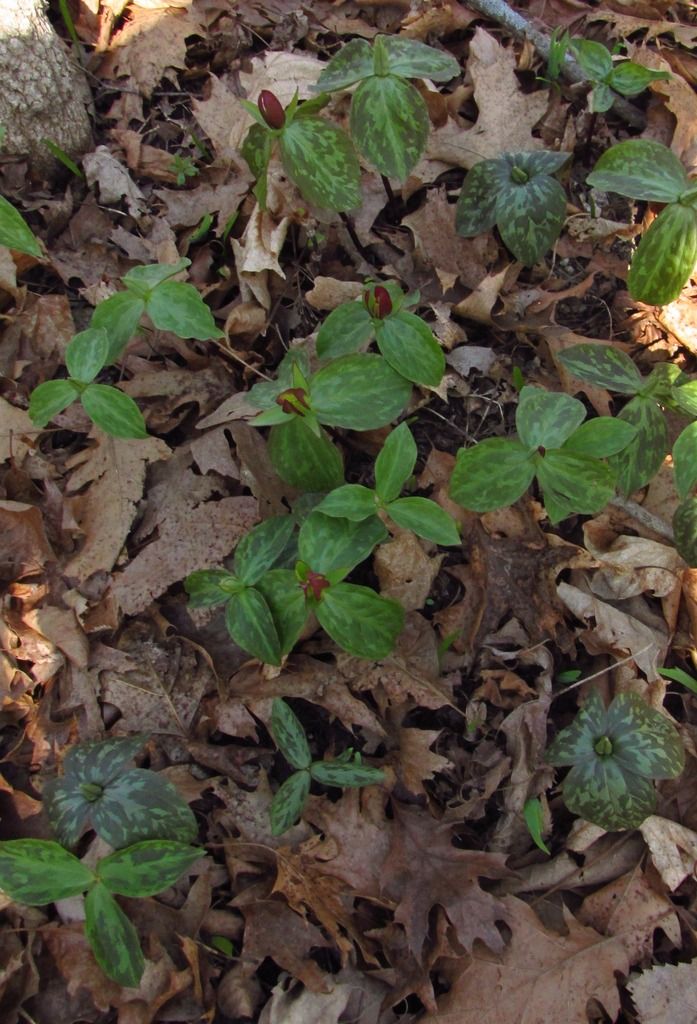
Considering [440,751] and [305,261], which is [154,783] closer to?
[440,751]

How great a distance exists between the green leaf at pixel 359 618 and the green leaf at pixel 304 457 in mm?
322

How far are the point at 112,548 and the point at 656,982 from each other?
5.23 feet

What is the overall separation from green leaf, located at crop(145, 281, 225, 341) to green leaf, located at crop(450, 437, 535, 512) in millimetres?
661

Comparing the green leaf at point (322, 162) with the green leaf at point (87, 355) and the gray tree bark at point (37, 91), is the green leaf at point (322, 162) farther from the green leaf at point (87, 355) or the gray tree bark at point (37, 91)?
the gray tree bark at point (37, 91)

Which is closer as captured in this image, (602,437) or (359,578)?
(602,437)

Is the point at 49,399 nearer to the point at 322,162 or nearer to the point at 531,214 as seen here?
the point at 322,162

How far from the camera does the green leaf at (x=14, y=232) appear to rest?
5.64 feet

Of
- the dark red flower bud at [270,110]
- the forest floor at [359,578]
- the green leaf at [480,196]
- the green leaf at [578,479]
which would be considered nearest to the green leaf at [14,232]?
the forest floor at [359,578]

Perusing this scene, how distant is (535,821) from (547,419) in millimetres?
912

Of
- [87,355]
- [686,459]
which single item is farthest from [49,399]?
[686,459]

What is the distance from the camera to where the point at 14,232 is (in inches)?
67.9

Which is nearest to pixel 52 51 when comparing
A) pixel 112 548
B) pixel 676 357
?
pixel 112 548

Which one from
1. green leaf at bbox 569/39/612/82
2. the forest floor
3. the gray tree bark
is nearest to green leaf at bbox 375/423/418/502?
the forest floor

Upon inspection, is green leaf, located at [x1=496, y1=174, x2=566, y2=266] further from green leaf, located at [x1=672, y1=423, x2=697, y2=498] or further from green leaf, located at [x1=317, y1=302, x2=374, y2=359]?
green leaf, located at [x1=672, y1=423, x2=697, y2=498]
